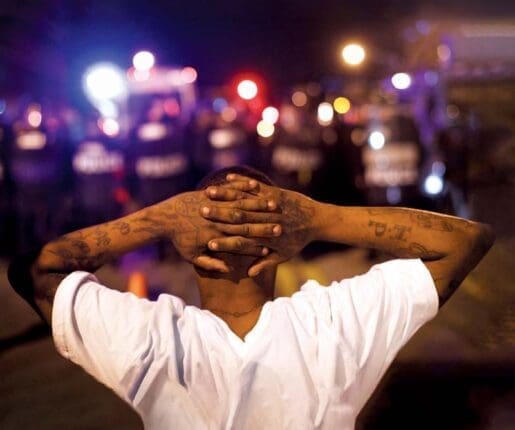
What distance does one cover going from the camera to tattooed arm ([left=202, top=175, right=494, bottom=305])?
1.58 metres

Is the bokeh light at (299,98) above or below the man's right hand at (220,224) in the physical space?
above

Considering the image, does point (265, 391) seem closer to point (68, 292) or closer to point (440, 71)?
point (68, 292)

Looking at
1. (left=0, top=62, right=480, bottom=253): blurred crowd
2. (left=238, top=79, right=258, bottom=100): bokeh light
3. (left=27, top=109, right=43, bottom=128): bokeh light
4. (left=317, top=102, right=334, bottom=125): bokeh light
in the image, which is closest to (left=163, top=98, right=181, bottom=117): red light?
(left=0, top=62, right=480, bottom=253): blurred crowd

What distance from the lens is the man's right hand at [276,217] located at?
4.88 feet

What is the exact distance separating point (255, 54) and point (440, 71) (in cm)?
280

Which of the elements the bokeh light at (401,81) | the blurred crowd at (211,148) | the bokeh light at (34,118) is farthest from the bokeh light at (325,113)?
the bokeh light at (34,118)

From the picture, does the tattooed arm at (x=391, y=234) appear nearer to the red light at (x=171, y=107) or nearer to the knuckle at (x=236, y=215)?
the knuckle at (x=236, y=215)

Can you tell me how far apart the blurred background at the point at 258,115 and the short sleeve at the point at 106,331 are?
3052 millimetres

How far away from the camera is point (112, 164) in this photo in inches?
310

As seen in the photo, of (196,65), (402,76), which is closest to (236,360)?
(196,65)

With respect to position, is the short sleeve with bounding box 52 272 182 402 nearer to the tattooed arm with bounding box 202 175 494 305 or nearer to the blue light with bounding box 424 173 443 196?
the tattooed arm with bounding box 202 175 494 305

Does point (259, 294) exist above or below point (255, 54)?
below

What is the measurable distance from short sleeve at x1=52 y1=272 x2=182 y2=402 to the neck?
0.14 meters

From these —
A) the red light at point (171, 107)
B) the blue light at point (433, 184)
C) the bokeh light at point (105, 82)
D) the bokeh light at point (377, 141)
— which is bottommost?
the blue light at point (433, 184)
